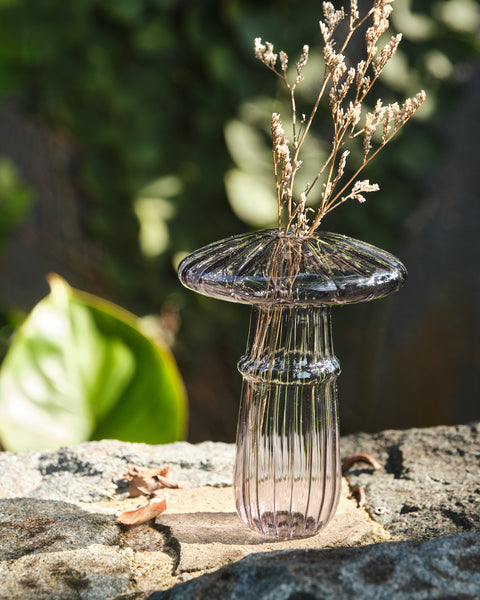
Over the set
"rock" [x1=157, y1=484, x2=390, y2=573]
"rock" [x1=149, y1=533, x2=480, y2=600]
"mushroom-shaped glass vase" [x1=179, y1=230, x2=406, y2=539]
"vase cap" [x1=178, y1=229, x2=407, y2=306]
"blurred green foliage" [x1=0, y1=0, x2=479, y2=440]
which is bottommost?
"rock" [x1=157, y1=484, x2=390, y2=573]

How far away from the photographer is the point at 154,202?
2352mm

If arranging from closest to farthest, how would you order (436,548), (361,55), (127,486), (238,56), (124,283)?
1. (436,548)
2. (127,486)
3. (238,56)
4. (361,55)
5. (124,283)

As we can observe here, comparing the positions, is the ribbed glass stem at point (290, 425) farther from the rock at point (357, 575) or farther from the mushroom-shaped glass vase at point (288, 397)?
the rock at point (357, 575)

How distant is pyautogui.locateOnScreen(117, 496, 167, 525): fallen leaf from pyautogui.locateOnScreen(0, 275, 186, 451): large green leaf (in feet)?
1.52

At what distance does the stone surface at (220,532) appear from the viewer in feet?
2.50

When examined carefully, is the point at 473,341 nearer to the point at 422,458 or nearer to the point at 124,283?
the point at 124,283

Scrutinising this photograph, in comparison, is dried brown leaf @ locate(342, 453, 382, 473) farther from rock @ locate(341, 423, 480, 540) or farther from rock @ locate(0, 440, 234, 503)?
rock @ locate(0, 440, 234, 503)

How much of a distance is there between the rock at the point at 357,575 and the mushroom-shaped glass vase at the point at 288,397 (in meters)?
0.15

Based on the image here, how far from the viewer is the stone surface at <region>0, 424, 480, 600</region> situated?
761 mm

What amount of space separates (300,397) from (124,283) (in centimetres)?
164

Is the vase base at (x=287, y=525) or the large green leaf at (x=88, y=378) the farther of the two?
the large green leaf at (x=88, y=378)

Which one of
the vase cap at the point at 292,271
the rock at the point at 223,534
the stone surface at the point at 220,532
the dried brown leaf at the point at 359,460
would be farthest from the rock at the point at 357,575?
the dried brown leaf at the point at 359,460

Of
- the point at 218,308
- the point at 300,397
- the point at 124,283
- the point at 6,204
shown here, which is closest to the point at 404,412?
the point at 218,308

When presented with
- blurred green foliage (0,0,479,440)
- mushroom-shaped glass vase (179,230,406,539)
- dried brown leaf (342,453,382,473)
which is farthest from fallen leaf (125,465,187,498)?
blurred green foliage (0,0,479,440)
